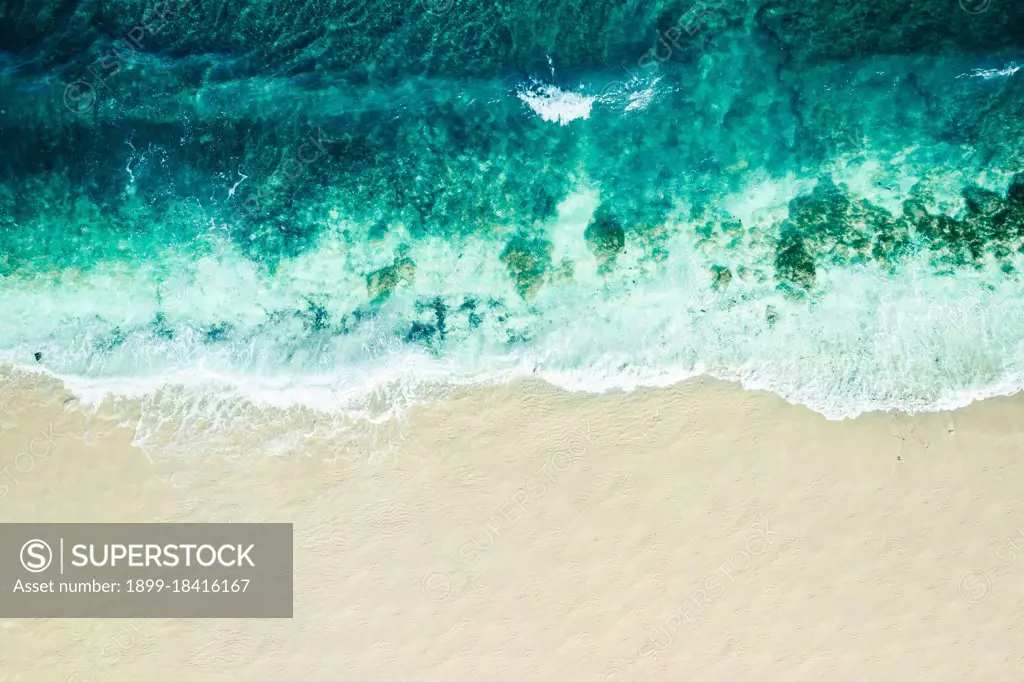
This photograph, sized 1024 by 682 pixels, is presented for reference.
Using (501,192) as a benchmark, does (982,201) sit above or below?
above

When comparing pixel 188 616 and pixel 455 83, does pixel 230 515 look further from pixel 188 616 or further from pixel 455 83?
pixel 455 83

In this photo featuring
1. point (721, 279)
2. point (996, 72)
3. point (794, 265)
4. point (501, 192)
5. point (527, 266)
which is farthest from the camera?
point (501, 192)

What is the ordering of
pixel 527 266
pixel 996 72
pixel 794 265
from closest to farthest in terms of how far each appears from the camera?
pixel 996 72
pixel 794 265
pixel 527 266

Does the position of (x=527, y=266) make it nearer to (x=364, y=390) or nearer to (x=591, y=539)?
(x=364, y=390)

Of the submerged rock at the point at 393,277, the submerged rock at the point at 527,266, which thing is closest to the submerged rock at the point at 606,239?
the submerged rock at the point at 527,266

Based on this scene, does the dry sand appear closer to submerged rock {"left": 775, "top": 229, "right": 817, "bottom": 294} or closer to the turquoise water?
the turquoise water

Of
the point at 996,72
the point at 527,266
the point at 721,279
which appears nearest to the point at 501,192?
the point at 527,266
